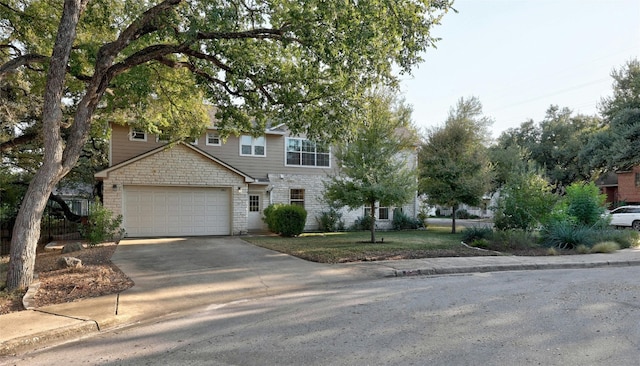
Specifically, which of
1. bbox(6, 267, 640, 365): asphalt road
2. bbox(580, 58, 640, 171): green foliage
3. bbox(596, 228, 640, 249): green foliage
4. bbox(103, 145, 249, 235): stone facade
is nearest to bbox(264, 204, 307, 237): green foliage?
bbox(103, 145, 249, 235): stone facade

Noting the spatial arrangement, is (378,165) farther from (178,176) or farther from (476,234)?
(178,176)

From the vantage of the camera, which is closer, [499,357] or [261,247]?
[499,357]

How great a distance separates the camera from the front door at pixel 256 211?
21.4 m

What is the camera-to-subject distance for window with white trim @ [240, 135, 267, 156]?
845 inches

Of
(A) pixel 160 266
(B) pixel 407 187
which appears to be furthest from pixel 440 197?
(A) pixel 160 266

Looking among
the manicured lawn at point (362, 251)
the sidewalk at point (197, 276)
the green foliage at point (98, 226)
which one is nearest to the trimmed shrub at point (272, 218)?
the manicured lawn at point (362, 251)

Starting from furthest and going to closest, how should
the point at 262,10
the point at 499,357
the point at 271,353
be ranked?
the point at 262,10 → the point at 271,353 → the point at 499,357

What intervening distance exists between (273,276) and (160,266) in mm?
3465

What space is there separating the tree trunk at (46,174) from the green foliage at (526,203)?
15.7 m

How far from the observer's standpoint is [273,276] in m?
9.37

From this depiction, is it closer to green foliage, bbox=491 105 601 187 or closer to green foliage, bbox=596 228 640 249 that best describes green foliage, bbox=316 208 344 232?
green foliage, bbox=596 228 640 249

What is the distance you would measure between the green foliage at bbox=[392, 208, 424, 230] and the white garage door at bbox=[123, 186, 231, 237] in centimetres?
1031

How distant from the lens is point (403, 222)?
79.8ft

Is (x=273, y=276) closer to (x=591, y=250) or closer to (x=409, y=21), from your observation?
(x=409, y=21)
